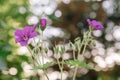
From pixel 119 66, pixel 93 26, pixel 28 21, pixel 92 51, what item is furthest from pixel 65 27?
pixel 93 26

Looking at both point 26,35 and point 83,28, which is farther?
point 83,28

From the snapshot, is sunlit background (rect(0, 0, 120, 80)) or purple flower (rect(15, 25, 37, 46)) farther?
sunlit background (rect(0, 0, 120, 80))

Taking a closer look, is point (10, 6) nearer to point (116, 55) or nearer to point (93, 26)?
point (116, 55)

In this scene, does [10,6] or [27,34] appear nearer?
[27,34]

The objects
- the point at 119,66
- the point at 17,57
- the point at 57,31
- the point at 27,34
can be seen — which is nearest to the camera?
the point at 27,34

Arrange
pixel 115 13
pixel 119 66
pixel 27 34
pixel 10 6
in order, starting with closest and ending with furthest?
pixel 27 34 < pixel 10 6 < pixel 119 66 < pixel 115 13

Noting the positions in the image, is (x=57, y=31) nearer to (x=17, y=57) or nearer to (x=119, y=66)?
(x=119, y=66)

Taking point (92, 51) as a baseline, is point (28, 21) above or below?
above

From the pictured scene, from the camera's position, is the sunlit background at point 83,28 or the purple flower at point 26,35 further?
the sunlit background at point 83,28

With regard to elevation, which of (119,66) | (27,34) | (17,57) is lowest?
(119,66)

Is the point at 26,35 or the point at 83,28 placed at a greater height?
the point at 26,35
